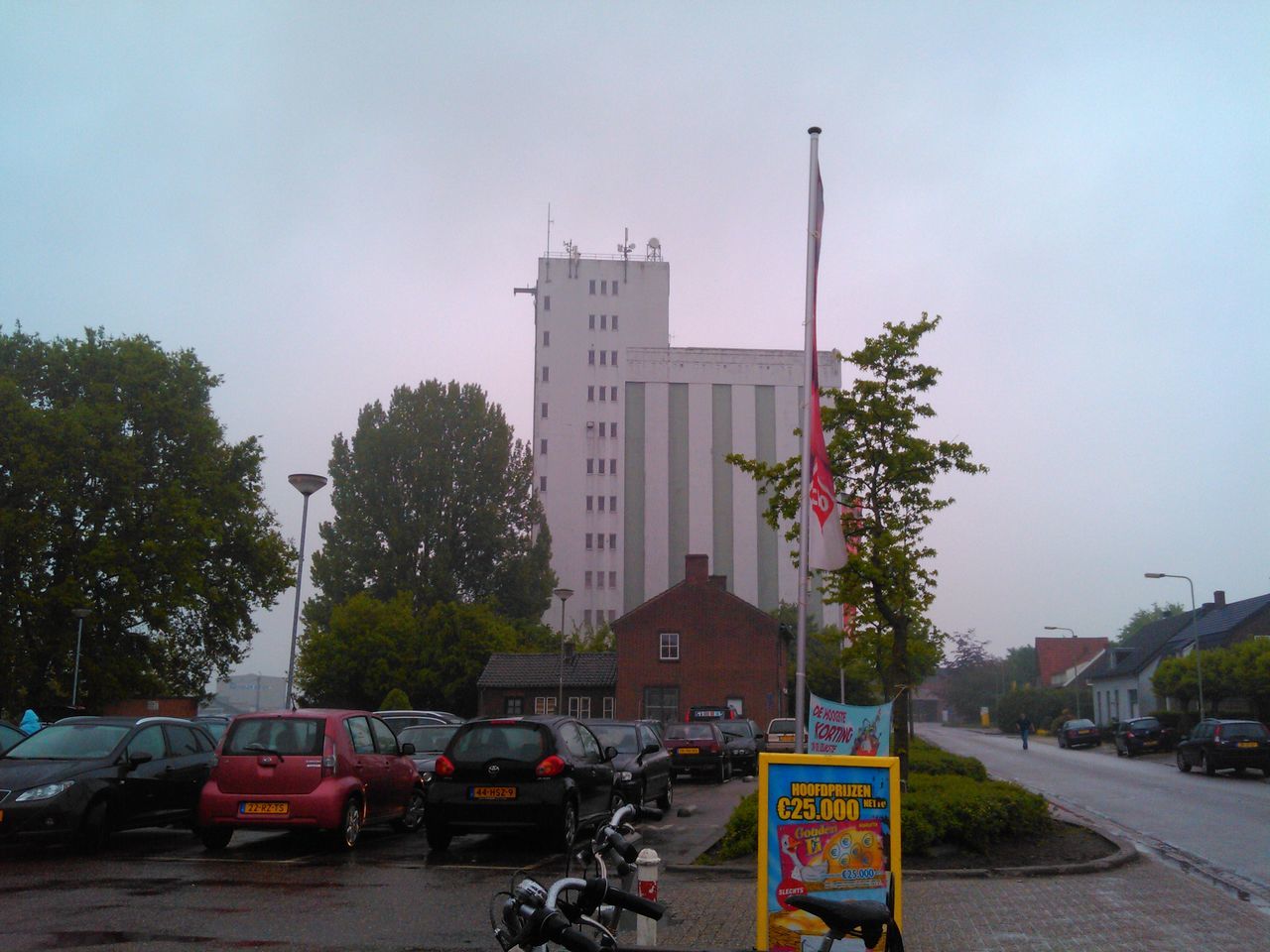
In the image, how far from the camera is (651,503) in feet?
327

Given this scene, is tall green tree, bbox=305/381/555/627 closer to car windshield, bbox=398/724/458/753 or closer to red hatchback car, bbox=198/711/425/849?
car windshield, bbox=398/724/458/753

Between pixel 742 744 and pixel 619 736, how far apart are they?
13.8 metres

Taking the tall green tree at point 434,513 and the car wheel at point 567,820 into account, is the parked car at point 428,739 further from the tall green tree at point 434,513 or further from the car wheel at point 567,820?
the tall green tree at point 434,513

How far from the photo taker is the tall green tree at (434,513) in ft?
224

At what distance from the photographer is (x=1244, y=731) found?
31953 mm

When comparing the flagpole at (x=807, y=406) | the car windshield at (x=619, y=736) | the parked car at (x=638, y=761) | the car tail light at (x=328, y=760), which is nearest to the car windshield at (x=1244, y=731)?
the parked car at (x=638, y=761)

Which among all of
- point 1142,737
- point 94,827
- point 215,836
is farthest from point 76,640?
point 1142,737

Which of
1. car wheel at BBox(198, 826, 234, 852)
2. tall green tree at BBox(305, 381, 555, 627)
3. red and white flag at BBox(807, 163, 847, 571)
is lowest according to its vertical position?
car wheel at BBox(198, 826, 234, 852)

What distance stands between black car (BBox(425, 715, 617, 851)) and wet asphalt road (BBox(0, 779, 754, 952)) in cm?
37

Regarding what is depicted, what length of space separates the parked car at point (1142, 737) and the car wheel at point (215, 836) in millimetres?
41447

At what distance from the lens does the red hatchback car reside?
1268 cm

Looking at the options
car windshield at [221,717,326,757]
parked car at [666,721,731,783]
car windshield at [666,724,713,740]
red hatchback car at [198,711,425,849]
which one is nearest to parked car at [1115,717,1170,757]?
parked car at [666,721,731,783]

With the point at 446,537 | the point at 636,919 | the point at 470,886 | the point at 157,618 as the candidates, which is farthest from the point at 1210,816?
the point at 446,537

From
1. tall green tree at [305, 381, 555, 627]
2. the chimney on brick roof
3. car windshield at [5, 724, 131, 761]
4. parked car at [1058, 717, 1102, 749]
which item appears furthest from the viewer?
tall green tree at [305, 381, 555, 627]
